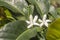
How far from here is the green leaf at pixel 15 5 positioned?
0.70m

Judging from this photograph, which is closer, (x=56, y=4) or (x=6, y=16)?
(x=6, y=16)

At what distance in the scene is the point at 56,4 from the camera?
92cm

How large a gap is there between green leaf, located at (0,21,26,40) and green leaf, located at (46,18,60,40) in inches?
3.7

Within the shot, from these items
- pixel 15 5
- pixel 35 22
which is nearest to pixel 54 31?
pixel 35 22

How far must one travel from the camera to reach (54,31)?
2.12 feet

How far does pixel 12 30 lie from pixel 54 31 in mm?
144

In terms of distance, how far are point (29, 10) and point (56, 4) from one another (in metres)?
0.25

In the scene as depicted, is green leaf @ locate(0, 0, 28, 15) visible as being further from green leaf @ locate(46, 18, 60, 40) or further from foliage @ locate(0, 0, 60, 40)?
green leaf @ locate(46, 18, 60, 40)

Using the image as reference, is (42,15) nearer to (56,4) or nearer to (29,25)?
(29,25)

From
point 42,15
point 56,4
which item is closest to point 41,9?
point 42,15

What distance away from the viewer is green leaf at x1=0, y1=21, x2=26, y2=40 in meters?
0.66

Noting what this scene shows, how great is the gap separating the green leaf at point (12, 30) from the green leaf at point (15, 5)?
7cm

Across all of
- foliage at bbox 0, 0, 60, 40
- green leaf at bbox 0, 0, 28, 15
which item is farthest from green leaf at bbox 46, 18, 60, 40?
green leaf at bbox 0, 0, 28, 15

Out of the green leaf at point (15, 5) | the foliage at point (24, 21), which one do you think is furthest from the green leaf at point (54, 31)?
the green leaf at point (15, 5)
